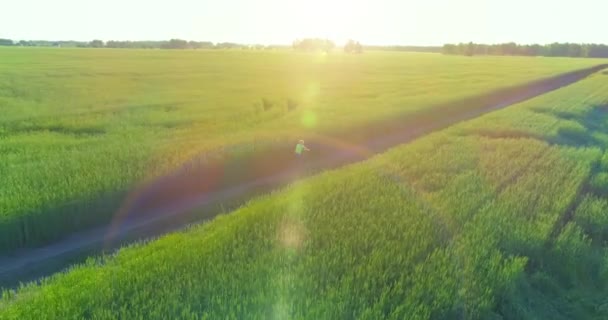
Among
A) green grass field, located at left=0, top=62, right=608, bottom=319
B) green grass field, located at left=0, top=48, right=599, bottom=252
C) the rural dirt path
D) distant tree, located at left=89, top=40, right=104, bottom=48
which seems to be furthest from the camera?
distant tree, located at left=89, top=40, right=104, bottom=48

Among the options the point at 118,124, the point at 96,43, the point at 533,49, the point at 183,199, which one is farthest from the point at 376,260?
the point at 533,49

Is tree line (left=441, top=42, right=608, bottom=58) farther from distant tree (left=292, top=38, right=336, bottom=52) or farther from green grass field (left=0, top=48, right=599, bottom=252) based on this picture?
green grass field (left=0, top=48, right=599, bottom=252)

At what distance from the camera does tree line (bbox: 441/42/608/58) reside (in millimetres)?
138000

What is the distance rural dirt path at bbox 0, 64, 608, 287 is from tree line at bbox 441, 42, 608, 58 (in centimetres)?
13414

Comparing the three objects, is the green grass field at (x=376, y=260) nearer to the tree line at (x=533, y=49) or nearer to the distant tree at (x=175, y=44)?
the distant tree at (x=175, y=44)

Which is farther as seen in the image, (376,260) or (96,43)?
(96,43)

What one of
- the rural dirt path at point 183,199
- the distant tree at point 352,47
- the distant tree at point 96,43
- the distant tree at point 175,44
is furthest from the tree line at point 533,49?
the rural dirt path at point 183,199

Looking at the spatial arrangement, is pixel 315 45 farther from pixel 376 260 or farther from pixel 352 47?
pixel 376 260

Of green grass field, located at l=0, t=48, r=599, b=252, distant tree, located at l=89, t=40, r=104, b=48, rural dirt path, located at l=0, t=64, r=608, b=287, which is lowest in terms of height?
rural dirt path, located at l=0, t=64, r=608, b=287

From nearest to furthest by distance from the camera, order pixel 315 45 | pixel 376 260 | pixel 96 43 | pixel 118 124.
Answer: pixel 376 260 < pixel 118 124 < pixel 96 43 < pixel 315 45

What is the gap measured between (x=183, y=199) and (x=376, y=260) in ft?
18.8

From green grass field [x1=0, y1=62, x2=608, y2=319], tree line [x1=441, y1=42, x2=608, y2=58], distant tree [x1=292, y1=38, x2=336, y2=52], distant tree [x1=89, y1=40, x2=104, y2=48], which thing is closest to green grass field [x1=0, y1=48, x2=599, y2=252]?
green grass field [x1=0, y1=62, x2=608, y2=319]

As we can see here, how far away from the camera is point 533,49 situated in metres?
142

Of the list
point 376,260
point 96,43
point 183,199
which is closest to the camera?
point 376,260
